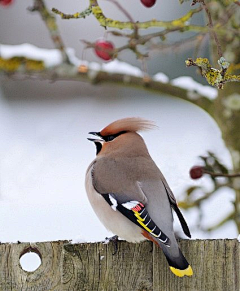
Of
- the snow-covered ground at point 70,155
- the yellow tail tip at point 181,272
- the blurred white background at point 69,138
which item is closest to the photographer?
the yellow tail tip at point 181,272

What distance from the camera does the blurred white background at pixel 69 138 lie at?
4375mm

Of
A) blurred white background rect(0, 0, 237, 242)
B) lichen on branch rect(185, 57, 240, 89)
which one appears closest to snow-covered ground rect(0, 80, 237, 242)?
blurred white background rect(0, 0, 237, 242)

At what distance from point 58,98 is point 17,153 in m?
4.01

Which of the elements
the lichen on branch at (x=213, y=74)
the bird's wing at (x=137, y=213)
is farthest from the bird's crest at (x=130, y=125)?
the lichen on branch at (x=213, y=74)

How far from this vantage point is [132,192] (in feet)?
9.11

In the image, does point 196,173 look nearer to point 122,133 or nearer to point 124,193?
point 122,133

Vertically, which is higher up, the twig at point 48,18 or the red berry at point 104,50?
the twig at point 48,18

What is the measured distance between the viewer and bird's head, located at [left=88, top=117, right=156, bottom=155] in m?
3.08

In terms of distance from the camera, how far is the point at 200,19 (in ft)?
34.1

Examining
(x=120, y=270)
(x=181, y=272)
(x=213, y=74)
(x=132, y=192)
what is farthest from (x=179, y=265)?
(x=213, y=74)

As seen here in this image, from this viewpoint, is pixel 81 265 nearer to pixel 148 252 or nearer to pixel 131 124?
pixel 148 252

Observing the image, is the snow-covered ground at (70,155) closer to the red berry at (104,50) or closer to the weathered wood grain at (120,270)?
the weathered wood grain at (120,270)

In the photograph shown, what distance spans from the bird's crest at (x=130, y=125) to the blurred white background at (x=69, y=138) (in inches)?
19.6

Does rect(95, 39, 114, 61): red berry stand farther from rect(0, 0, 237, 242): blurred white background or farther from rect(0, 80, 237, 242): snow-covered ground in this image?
rect(0, 80, 237, 242): snow-covered ground
